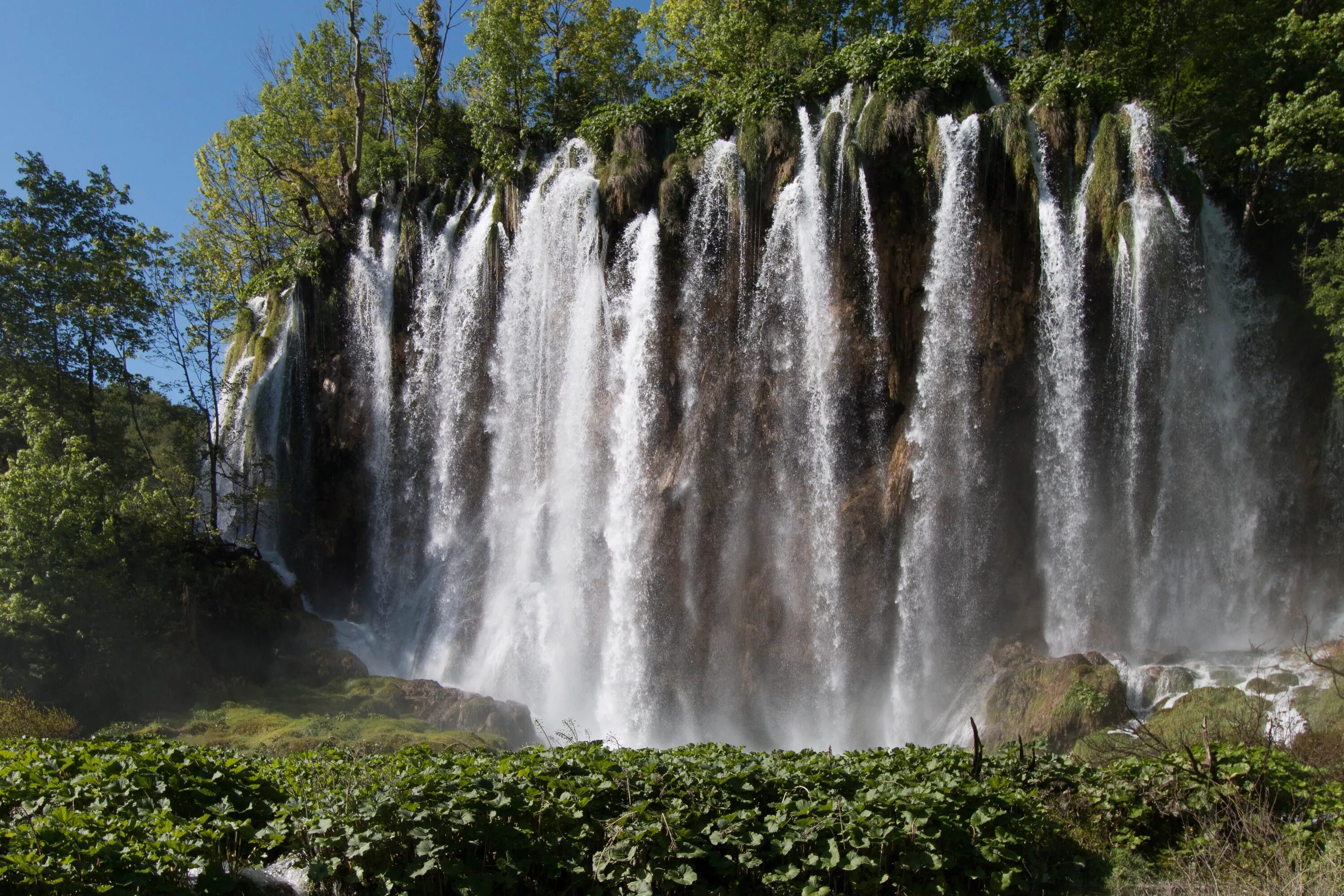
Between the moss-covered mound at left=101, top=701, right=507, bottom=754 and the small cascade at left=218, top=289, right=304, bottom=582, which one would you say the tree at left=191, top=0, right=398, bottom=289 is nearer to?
the small cascade at left=218, top=289, right=304, bottom=582

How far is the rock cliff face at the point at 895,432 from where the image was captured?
18547mm

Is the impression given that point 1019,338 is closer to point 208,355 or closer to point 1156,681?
point 1156,681

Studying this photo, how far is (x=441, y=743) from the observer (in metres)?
15.6

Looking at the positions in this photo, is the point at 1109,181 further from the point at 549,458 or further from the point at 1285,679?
the point at 549,458

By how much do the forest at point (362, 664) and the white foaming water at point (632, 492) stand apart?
5.36 ft

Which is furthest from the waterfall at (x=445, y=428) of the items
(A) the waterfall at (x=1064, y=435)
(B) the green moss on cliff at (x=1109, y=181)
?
(B) the green moss on cliff at (x=1109, y=181)

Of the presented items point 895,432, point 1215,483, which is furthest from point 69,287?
point 1215,483

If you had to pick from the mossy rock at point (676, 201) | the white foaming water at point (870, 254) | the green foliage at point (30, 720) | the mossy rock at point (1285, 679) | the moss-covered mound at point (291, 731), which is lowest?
the moss-covered mound at point (291, 731)

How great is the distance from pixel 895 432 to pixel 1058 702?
6598 mm

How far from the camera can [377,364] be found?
2766cm

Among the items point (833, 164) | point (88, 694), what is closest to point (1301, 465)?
point (833, 164)

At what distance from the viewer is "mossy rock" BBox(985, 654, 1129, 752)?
1408 cm

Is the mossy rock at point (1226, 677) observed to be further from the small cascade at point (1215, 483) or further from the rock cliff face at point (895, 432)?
the small cascade at point (1215, 483)

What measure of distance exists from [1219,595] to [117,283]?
88.6 ft
